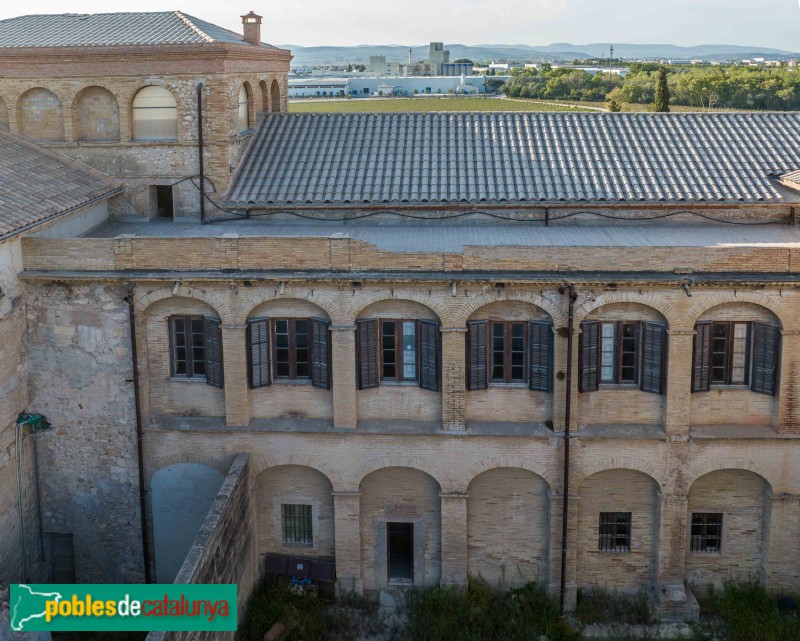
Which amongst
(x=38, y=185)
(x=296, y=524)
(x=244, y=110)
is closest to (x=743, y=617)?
(x=296, y=524)

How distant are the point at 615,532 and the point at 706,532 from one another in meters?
2.12

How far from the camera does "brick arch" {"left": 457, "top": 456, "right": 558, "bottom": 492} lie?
20.8m

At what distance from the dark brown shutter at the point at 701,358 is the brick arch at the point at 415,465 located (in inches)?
230

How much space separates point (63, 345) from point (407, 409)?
7843mm

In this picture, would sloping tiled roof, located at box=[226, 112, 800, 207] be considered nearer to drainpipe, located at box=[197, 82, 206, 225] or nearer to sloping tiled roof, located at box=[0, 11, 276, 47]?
drainpipe, located at box=[197, 82, 206, 225]

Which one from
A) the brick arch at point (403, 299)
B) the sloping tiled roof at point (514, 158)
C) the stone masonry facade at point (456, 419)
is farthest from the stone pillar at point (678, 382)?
the brick arch at point (403, 299)

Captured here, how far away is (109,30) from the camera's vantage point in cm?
2509

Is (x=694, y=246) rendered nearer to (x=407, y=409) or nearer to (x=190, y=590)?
(x=407, y=409)

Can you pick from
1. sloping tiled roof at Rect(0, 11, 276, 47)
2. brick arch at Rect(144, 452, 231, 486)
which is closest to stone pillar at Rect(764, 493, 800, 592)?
brick arch at Rect(144, 452, 231, 486)

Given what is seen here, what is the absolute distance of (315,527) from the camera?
2192cm

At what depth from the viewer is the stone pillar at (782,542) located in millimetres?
20766

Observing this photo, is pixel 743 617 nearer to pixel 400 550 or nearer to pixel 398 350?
pixel 400 550

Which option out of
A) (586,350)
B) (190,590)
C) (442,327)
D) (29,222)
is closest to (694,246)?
(586,350)

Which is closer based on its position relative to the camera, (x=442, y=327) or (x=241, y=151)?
(x=442, y=327)
